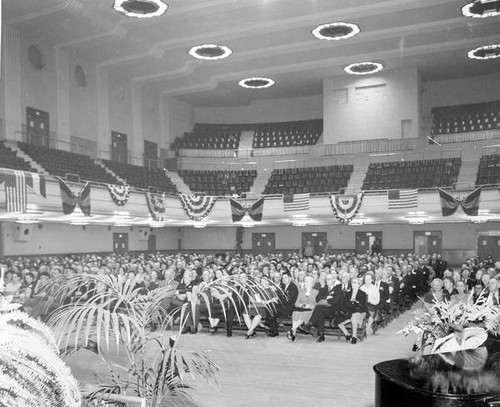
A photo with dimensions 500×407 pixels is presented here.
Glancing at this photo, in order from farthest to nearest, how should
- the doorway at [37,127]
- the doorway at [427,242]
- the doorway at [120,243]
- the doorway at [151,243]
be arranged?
the doorway at [151,243]
the doorway at [427,242]
the doorway at [120,243]
the doorway at [37,127]

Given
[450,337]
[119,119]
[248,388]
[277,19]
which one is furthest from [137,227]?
[450,337]

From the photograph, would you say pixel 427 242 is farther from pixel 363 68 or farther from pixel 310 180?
pixel 363 68

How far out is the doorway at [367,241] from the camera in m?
31.2

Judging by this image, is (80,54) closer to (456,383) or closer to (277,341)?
(277,341)

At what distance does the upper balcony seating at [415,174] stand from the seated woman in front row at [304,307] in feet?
60.6

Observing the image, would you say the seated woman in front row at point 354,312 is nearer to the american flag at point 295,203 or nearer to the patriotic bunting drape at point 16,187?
the patriotic bunting drape at point 16,187

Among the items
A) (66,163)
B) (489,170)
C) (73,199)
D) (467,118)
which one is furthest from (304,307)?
(467,118)

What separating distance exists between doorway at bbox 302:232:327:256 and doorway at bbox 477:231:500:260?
856 centimetres

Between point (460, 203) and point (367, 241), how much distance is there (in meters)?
9.52

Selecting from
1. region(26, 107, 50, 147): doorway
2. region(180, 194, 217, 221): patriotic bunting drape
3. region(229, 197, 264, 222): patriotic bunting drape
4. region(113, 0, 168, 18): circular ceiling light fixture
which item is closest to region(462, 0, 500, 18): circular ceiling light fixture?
region(229, 197, 264, 222): patriotic bunting drape

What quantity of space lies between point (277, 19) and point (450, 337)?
20842 millimetres

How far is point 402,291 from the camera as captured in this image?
1481 centimetres

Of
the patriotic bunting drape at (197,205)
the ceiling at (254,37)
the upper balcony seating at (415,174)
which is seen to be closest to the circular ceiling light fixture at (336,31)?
the ceiling at (254,37)

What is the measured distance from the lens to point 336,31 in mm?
25047
